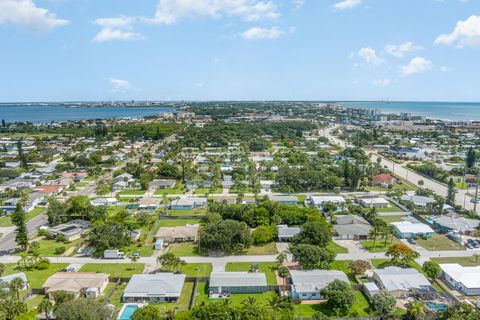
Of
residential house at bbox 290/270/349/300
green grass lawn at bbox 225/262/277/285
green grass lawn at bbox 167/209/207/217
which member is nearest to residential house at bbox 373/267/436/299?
residential house at bbox 290/270/349/300

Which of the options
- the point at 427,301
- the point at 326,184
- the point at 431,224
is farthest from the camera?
the point at 326,184

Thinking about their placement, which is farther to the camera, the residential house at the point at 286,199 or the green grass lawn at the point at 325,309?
the residential house at the point at 286,199

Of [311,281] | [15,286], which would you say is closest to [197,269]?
[311,281]

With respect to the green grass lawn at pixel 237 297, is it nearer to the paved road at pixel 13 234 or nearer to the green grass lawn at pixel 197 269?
the green grass lawn at pixel 197 269

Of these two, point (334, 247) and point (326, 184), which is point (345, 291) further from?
point (326, 184)

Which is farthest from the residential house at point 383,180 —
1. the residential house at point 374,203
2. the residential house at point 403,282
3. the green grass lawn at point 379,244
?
the residential house at point 403,282

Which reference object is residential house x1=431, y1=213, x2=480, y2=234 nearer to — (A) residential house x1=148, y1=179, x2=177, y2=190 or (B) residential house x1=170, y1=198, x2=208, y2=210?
(B) residential house x1=170, y1=198, x2=208, y2=210

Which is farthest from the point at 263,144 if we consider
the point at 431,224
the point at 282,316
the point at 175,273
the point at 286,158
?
the point at 282,316

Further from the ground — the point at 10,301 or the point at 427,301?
the point at 10,301
